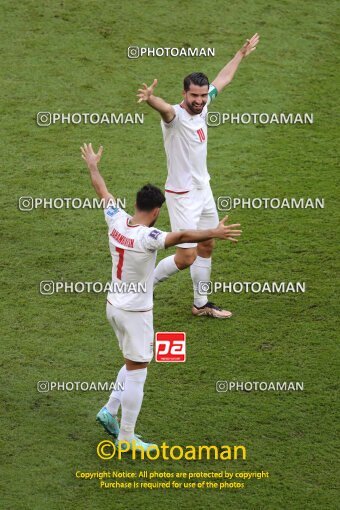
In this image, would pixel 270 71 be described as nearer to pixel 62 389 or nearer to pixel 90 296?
pixel 90 296

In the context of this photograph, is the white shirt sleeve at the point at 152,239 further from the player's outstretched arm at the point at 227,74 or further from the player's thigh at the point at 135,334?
the player's outstretched arm at the point at 227,74

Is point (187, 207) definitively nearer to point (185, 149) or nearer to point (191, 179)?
point (191, 179)

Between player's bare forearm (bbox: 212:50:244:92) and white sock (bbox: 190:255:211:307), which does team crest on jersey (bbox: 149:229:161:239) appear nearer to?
white sock (bbox: 190:255:211:307)

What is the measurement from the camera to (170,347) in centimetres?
845

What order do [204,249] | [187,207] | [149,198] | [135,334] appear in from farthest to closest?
[204,249]
[187,207]
[135,334]
[149,198]

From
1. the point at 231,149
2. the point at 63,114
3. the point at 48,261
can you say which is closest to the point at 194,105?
the point at 48,261

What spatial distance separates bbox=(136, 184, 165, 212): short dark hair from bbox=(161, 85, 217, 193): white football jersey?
1430 millimetres

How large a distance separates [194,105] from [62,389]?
2.35 metres

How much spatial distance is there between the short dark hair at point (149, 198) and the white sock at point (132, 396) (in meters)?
1.08

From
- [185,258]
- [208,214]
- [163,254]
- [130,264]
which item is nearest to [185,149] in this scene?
[208,214]

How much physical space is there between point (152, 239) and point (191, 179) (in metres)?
1.78

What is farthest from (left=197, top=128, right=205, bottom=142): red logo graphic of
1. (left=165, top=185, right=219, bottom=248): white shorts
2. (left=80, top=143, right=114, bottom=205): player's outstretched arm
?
(left=80, top=143, right=114, bottom=205): player's outstretched arm

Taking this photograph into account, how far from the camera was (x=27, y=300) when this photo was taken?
9.05m

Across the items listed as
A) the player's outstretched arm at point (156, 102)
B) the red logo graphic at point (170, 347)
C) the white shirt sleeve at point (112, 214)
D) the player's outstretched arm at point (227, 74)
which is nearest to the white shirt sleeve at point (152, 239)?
the white shirt sleeve at point (112, 214)
